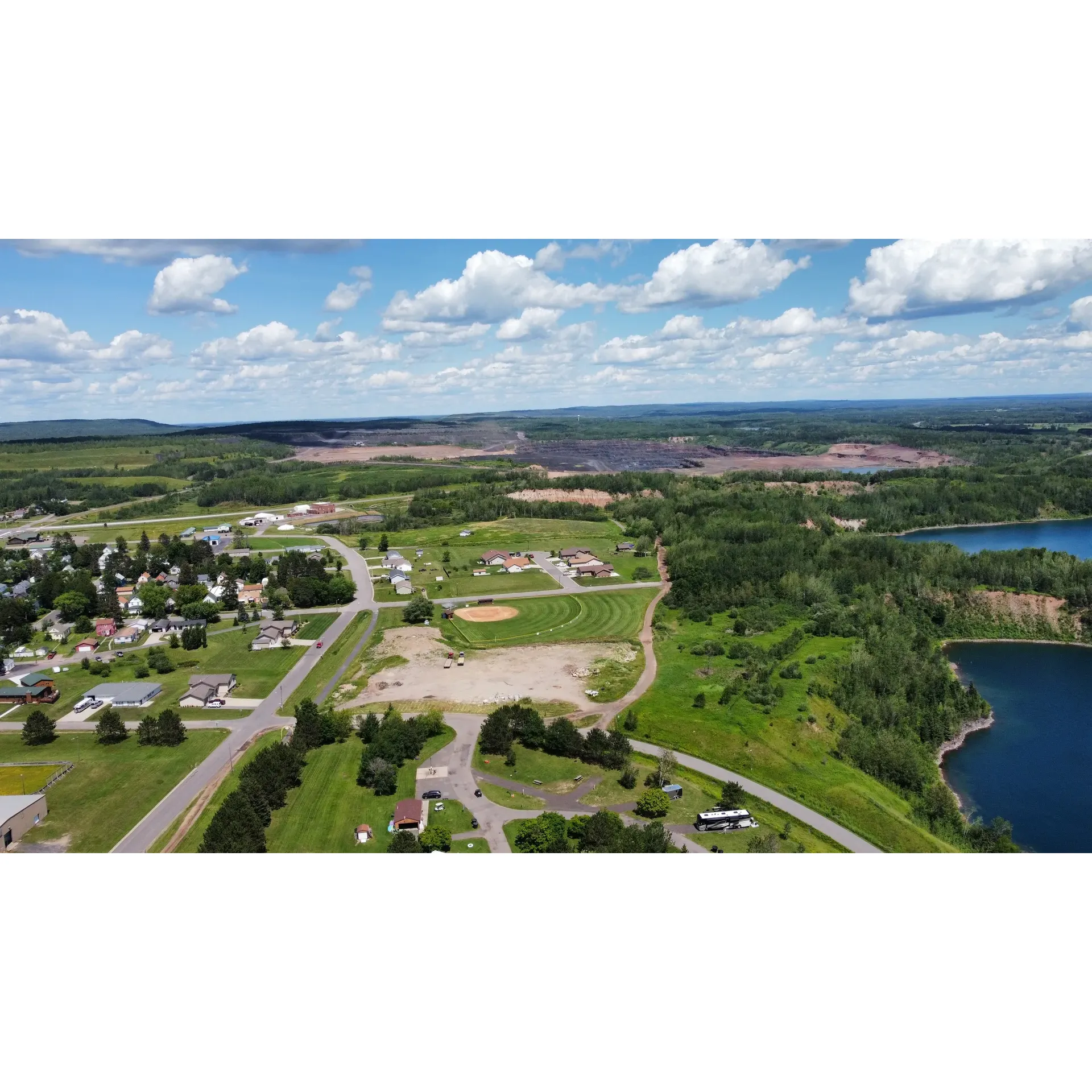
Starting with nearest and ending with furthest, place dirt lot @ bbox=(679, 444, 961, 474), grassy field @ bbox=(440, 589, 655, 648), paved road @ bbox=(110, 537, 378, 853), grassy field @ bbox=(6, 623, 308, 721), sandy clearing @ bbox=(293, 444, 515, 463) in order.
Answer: paved road @ bbox=(110, 537, 378, 853) < grassy field @ bbox=(6, 623, 308, 721) < grassy field @ bbox=(440, 589, 655, 648) < dirt lot @ bbox=(679, 444, 961, 474) < sandy clearing @ bbox=(293, 444, 515, 463)

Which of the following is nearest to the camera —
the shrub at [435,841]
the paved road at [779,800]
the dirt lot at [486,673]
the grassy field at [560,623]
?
the shrub at [435,841]

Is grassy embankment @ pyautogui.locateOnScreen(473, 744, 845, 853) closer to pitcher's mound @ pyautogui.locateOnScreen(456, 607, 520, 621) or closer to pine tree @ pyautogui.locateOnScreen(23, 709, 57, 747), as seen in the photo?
pitcher's mound @ pyautogui.locateOnScreen(456, 607, 520, 621)

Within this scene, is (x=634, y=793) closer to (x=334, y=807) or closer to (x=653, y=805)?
(x=653, y=805)

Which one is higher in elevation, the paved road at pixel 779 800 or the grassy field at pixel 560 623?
the grassy field at pixel 560 623

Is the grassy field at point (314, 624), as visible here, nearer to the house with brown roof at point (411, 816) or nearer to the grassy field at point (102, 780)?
the grassy field at point (102, 780)

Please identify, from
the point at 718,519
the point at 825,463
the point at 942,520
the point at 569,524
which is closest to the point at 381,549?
the point at 569,524

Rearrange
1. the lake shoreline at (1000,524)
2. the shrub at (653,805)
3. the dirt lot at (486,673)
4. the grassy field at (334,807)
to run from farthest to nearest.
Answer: the lake shoreline at (1000,524)
the dirt lot at (486,673)
the shrub at (653,805)
the grassy field at (334,807)

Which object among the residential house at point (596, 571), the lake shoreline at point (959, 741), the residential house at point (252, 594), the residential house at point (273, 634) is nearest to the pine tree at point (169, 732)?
the residential house at point (273, 634)

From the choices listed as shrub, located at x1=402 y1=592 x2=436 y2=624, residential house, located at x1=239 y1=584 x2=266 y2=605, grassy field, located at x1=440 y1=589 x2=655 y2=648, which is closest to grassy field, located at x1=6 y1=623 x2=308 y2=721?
residential house, located at x1=239 y1=584 x2=266 y2=605
